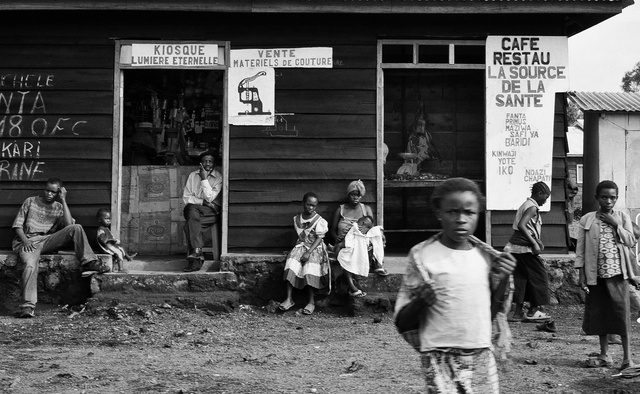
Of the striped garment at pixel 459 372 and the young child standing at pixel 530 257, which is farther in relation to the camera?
the young child standing at pixel 530 257

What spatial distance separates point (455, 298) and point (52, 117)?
7905 millimetres

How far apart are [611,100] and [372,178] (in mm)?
4640

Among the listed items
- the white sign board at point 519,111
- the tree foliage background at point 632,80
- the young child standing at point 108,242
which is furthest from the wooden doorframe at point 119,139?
the tree foliage background at point 632,80

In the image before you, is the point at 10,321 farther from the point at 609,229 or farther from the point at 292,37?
the point at 609,229

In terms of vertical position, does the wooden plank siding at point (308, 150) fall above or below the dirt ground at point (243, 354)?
above

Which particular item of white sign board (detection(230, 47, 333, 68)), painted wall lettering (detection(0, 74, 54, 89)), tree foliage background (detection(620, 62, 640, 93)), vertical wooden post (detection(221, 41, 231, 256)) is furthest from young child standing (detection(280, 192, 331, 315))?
tree foliage background (detection(620, 62, 640, 93))

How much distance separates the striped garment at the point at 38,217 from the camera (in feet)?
33.8

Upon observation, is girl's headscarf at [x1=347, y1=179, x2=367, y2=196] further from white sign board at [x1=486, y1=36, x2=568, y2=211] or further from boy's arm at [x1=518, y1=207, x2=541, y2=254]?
boy's arm at [x1=518, y1=207, x2=541, y2=254]

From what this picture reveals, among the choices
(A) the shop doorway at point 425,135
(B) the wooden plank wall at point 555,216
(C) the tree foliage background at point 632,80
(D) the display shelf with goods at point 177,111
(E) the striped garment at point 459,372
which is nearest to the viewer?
(E) the striped garment at point 459,372

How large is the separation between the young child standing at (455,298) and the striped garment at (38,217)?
7.31m

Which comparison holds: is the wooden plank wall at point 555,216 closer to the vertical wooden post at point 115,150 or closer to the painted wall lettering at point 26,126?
the vertical wooden post at point 115,150

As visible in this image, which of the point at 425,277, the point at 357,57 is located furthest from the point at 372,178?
the point at 425,277

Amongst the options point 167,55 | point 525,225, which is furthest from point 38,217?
point 525,225

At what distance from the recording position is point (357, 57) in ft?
35.1
